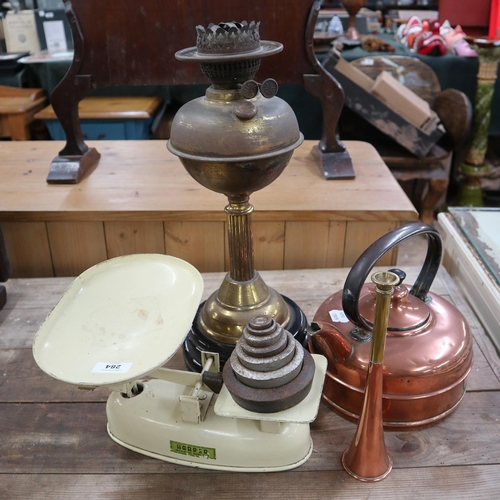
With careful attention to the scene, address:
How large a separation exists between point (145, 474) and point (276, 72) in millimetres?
1063

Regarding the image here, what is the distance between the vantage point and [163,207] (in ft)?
4.77

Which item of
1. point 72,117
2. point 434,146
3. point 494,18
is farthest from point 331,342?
point 494,18

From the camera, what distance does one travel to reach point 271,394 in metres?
0.76

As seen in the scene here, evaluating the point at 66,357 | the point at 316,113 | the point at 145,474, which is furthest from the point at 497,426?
the point at 316,113

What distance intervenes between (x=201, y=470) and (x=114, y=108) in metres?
1.98

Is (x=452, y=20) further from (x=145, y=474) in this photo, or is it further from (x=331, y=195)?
(x=145, y=474)

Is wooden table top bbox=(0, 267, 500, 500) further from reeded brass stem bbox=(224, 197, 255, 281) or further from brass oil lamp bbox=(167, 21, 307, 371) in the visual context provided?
brass oil lamp bbox=(167, 21, 307, 371)

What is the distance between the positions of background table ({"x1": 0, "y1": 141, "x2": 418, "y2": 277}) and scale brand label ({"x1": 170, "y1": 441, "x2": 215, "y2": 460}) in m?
0.71

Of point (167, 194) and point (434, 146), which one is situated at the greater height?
point (167, 194)

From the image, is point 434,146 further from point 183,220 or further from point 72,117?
point 72,117

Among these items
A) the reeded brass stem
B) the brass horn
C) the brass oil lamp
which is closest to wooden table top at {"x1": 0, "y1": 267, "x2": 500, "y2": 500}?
the brass horn

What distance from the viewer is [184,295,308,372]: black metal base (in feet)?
3.21

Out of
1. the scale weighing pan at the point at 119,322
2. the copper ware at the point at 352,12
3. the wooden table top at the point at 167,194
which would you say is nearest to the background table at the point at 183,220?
the wooden table top at the point at 167,194

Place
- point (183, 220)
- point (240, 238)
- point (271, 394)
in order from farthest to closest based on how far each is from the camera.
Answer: point (183, 220) < point (240, 238) < point (271, 394)
